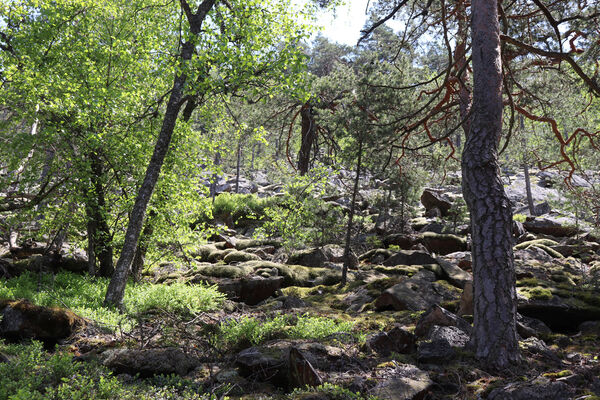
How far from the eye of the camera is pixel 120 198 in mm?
9320

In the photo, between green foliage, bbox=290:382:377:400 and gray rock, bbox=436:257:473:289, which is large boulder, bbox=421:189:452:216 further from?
green foliage, bbox=290:382:377:400

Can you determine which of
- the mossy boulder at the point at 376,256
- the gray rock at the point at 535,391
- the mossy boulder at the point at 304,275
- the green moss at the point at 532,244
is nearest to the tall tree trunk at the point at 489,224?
the gray rock at the point at 535,391

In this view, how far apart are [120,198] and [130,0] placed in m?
7.06

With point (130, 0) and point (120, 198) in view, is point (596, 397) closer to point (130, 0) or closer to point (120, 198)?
point (120, 198)

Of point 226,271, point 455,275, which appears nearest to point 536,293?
point 455,275

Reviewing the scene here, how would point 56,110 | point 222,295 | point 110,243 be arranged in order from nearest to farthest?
point 56,110, point 222,295, point 110,243

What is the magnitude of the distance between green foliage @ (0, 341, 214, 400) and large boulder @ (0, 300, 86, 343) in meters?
1.47

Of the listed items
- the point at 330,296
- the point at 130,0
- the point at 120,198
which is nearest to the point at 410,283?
the point at 330,296

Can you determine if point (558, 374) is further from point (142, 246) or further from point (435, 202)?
point (435, 202)

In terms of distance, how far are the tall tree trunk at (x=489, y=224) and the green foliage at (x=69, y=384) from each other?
3.03 m

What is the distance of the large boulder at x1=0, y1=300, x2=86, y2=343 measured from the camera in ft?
17.7

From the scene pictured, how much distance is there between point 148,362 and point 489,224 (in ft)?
13.4

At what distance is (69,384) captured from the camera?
3.71 meters

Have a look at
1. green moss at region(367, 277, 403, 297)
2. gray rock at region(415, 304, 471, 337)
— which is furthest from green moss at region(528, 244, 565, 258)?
gray rock at region(415, 304, 471, 337)
